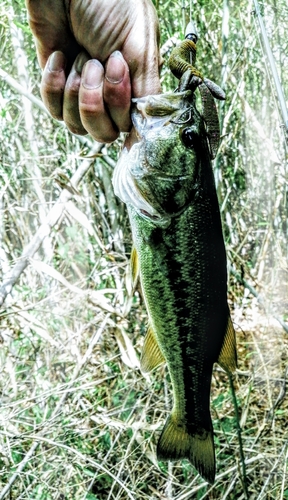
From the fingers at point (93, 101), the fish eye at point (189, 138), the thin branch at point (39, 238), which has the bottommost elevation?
the thin branch at point (39, 238)

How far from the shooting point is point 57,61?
1.41m

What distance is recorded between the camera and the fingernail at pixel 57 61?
141cm

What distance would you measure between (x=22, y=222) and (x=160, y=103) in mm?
2396

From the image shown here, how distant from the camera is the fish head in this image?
1321mm

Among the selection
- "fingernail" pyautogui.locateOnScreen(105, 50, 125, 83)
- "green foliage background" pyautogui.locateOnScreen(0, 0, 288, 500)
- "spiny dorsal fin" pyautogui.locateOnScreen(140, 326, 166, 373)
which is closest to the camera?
"fingernail" pyautogui.locateOnScreen(105, 50, 125, 83)

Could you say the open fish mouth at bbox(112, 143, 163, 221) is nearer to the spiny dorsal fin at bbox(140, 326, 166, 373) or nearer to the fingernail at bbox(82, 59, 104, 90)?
the fingernail at bbox(82, 59, 104, 90)

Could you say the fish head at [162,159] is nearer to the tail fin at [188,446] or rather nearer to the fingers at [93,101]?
the fingers at [93,101]

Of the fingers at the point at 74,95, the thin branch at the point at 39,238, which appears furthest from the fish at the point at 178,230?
the thin branch at the point at 39,238

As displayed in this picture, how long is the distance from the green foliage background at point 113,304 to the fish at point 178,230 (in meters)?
1.18

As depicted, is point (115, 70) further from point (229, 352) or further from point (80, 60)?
point (229, 352)

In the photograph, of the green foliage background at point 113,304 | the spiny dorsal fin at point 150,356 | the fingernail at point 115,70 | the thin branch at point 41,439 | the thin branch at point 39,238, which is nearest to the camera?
the fingernail at point 115,70

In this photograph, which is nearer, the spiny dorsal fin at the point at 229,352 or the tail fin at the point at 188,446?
the spiny dorsal fin at the point at 229,352

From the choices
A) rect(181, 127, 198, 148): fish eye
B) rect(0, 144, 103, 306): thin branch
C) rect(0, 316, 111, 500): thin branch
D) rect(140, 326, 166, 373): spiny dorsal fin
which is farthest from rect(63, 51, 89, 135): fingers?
rect(0, 144, 103, 306): thin branch

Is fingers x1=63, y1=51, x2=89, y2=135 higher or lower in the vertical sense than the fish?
higher
